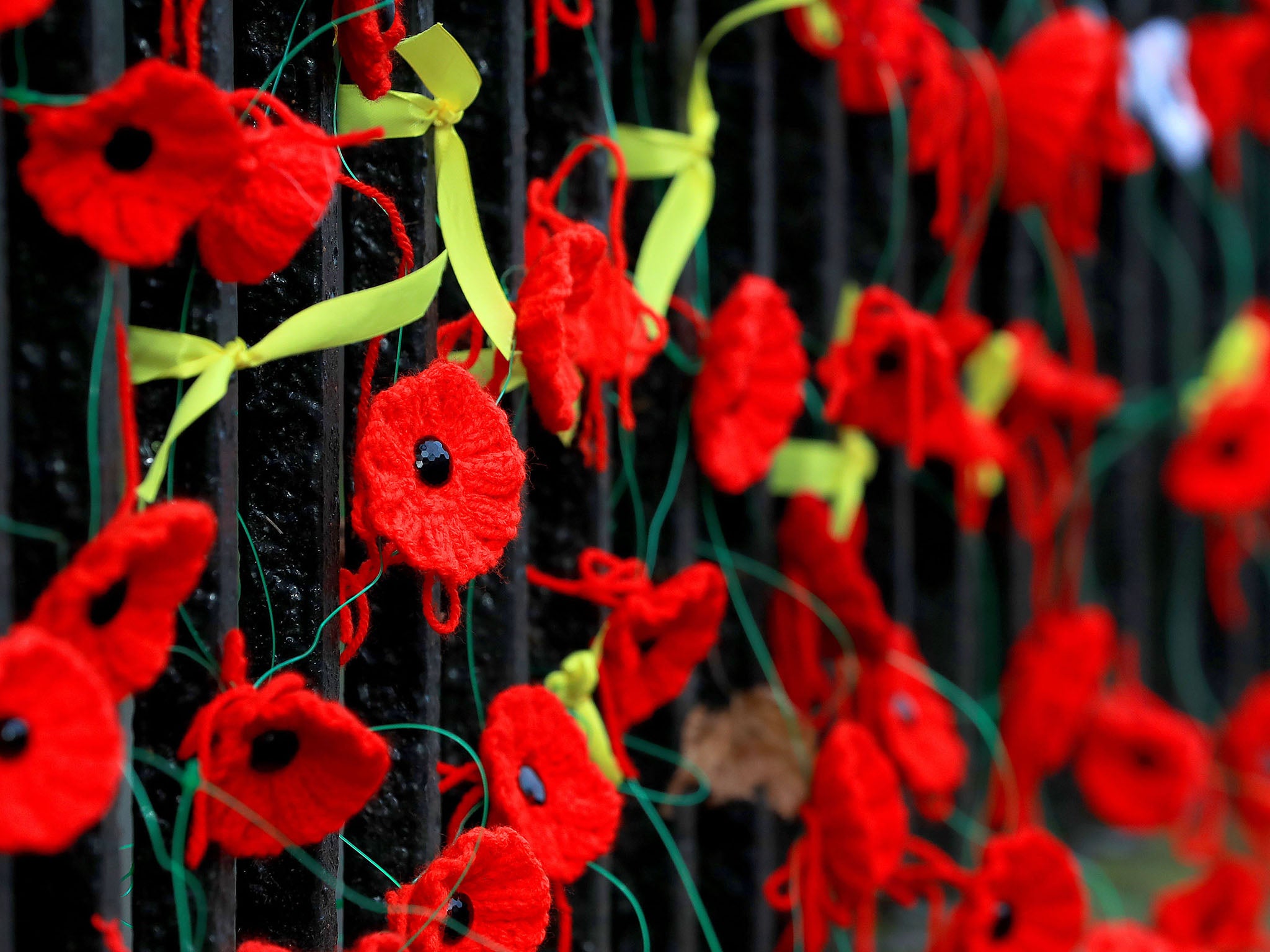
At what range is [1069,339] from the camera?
90 centimetres

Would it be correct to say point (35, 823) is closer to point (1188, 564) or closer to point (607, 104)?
point (607, 104)

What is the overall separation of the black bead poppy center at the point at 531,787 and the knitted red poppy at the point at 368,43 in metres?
0.27

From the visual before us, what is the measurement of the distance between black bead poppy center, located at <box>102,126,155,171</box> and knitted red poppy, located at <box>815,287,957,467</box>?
367 millimetres

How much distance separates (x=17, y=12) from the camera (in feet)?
1.18

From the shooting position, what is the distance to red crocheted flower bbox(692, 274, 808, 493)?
1.94 ft

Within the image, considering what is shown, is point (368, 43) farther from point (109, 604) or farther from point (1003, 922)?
point (1003, 922)

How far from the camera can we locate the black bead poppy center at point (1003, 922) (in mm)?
683

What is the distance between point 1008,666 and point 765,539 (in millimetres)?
287

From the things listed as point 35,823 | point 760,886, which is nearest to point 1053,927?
point 760,886

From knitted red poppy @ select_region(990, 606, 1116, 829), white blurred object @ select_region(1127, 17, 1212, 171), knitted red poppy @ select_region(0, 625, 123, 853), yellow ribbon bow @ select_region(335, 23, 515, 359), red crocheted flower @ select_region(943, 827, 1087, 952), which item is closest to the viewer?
knitted red poppy @ select_region(0, 625, 123, 853)

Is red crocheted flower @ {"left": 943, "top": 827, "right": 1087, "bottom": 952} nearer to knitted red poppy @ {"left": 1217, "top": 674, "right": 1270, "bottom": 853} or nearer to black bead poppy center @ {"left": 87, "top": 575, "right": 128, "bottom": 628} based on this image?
knitted red poppy @ {"left": 1217, "top": 674, "right": 1270, "bottom": 853}

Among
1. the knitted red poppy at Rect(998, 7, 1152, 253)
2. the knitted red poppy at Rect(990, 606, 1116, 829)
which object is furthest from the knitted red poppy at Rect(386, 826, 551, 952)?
the knitted red poppy at Rect(998, 7, 1152, 253)

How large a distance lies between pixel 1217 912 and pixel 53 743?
82cm

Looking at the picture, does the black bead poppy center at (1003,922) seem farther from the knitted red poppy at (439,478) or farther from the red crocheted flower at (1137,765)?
the knitted red poppy at (439,478)
